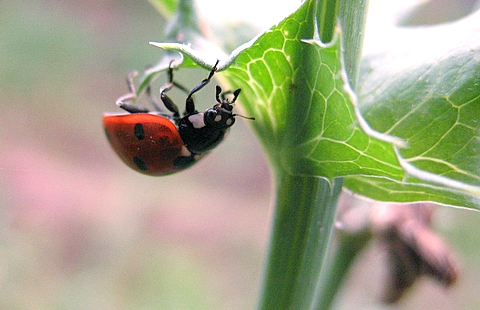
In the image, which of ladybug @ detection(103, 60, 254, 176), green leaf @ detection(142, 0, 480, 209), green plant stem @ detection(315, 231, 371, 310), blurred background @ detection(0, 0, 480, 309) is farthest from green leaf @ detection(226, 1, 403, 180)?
blurred background @ detection(0, 0, 480, 309)

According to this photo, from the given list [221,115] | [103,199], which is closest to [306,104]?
[221,115]

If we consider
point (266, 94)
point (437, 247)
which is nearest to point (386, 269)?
point (437, 247)

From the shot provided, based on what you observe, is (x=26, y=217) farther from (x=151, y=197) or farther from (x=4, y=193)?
(x=151, y=197)

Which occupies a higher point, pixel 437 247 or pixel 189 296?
pixel 437 247

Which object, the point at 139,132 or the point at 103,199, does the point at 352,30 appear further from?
the point at 103,199

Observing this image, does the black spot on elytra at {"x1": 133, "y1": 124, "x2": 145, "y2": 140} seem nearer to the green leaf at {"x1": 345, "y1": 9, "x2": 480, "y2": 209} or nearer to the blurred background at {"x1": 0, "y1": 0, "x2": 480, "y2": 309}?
the green leaf at {"x1": 345, "y1": 9, "x2": 480, "y2": 209}
